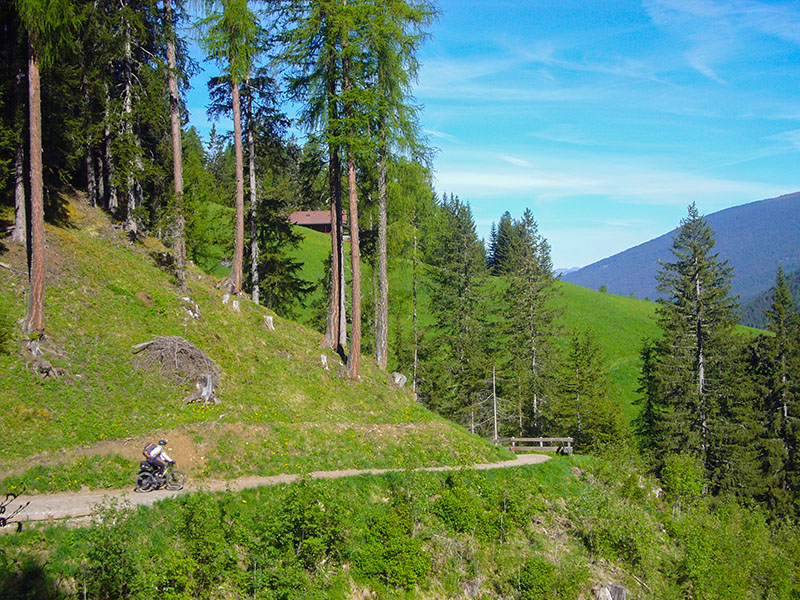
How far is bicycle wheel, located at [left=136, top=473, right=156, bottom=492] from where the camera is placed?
1222 centimetres

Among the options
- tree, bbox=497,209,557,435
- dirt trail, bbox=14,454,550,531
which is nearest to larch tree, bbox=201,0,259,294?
dirt trail, bbox=14,454,550,531

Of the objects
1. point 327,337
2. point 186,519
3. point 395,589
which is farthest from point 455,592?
point 327,337

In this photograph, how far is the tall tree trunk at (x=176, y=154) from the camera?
21.2m

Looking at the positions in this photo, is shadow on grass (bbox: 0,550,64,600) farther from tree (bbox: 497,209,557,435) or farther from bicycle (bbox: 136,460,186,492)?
tree (bbox: 497,209,557,435)

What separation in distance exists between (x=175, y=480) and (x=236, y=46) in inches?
660

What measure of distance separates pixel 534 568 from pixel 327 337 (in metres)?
12.3

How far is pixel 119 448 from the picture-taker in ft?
43.4

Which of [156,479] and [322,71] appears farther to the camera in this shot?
[322,71]

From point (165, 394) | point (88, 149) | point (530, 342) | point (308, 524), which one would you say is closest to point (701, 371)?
point (530, 342)

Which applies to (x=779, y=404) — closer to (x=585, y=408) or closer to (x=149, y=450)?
(x=585, y=408)

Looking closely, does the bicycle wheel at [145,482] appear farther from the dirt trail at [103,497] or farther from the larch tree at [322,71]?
the larch tree at [322,71]

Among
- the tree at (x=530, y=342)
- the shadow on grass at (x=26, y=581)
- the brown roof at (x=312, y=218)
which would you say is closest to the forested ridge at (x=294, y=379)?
the shadow on grass at (x=26, y=581)

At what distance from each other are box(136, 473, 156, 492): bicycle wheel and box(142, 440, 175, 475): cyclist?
0.18 metres

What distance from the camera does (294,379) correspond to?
20.0 m
